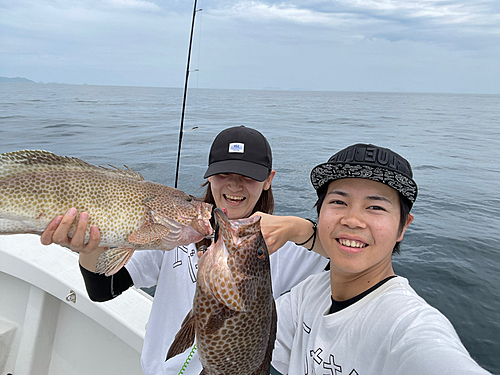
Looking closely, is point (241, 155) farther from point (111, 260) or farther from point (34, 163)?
point (34, 163)

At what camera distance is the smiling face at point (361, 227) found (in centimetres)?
181

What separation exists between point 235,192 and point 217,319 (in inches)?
46.0

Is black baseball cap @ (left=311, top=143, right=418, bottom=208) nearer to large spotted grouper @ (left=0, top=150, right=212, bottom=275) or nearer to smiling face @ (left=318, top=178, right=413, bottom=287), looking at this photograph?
smiling face @ (left=318, top=178, right=413, bottom=287)

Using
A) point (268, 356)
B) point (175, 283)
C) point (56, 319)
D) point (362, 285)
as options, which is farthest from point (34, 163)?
point (56, 319)

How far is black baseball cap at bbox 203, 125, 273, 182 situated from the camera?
8.05 feet

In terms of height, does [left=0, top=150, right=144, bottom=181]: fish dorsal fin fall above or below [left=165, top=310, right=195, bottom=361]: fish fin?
above

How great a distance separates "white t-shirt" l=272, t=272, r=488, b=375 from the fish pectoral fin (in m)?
0.88

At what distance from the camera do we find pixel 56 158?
215cm

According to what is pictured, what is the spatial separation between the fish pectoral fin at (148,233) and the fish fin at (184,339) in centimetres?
68

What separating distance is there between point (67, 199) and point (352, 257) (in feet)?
5.12

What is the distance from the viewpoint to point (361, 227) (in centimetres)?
180

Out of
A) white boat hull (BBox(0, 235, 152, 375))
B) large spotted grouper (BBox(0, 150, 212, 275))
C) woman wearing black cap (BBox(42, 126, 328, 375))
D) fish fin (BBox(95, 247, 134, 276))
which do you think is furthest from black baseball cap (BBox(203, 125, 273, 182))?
Result: white boat hull (BBox(0, 235, 152, 375))

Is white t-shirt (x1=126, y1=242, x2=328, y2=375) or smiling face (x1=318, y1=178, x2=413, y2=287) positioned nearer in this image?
smiling face (x1=318, y1=178, x2=413, y2=287)

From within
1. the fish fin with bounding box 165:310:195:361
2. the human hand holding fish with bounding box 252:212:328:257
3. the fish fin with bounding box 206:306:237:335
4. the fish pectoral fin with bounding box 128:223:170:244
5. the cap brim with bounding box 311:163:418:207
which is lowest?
the fish fin with bounding box 165:310:195:361
